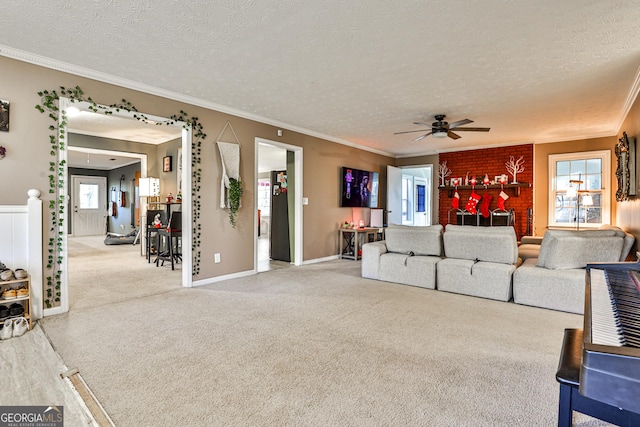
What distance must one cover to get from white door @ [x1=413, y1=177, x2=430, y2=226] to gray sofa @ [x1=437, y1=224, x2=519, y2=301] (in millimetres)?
5116

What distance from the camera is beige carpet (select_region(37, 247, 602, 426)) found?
67.8 inches

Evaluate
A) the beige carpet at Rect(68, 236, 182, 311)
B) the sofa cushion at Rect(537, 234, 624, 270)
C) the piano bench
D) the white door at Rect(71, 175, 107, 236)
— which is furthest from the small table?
the white door at Rect(71, 175, 107, 236)

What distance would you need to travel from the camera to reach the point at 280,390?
1914mm

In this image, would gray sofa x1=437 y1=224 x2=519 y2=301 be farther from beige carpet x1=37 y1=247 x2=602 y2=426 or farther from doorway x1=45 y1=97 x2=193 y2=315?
doorway x1=45 y1=97 x2=193 y2=315

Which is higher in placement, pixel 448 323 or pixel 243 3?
pixel 243 3

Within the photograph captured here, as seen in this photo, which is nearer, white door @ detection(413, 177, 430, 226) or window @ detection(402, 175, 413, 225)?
window @ detection(402, 175, 413, 225)

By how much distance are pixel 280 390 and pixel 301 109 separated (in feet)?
12.2

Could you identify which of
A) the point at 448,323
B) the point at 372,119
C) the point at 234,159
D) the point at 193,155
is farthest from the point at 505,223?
the point at 193,155

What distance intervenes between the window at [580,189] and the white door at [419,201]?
313cm

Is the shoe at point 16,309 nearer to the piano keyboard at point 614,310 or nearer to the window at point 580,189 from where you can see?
the piano keyboard at point 614,310

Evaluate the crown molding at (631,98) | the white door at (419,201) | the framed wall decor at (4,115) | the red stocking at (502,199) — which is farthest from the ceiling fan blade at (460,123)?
the framed wall decor at (4,115)

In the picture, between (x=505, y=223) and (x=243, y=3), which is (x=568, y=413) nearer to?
(x=243, y=3)

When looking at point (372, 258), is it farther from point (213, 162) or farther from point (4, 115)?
point (4, 115)

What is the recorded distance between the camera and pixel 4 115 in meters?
2.92
